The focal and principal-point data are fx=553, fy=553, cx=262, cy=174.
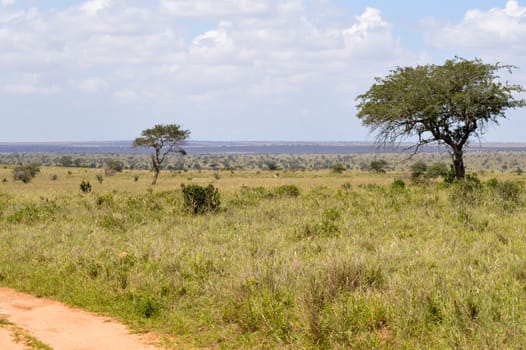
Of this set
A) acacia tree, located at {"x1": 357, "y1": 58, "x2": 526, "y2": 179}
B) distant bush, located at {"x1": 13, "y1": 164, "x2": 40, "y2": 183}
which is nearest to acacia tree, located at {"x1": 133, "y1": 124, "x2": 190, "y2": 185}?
distant bush, located at {"x1": 13, "y1": 164, "x2": 40, "y2": 183}

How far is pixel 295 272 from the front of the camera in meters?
9.21

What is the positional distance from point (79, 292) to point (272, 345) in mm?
4417

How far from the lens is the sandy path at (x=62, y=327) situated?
7.43 meters

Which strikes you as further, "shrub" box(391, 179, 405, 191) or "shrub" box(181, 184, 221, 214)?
"shrub" box(391, 179, 405, 191)

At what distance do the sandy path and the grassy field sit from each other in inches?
13.1

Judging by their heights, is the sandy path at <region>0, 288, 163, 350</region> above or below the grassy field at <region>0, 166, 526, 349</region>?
below

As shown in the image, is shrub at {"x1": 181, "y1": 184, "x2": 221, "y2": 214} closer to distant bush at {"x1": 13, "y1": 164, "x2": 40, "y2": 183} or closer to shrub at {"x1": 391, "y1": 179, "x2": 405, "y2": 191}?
shrub at {"x1": 391, "y1": 179, "x2": 405, "y2": 191}

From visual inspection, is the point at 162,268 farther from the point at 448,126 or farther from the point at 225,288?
the point at 448,126

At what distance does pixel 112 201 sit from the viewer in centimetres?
2228

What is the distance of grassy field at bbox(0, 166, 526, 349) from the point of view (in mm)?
7109

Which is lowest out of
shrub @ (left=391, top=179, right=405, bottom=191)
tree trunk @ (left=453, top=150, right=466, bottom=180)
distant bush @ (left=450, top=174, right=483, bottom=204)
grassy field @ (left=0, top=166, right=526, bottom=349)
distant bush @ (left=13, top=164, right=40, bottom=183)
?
distant bush @ (left=13, top=164, right=40, bottom=183)

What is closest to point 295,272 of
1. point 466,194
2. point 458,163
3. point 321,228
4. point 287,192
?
point 321,228

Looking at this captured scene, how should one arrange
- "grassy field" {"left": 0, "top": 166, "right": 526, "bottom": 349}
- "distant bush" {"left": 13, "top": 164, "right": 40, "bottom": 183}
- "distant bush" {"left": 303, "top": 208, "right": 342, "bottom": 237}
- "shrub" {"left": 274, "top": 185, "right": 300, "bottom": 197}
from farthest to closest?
1. "distant bush" {"left": 13, "top": 164, "right": 40, "bottom": 183}
2. "shrub" {"left": 274, "top": 185, "right": 300, "bottom": 197}
3. "distant bush" {"left": 303, "top": 208, "right": 342, "bottom": 237}
4. "grassy field" {"left": 0, "top": 166, "right": 526, "bottom": 349}

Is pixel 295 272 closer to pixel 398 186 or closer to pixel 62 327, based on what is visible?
pixel 62 327
